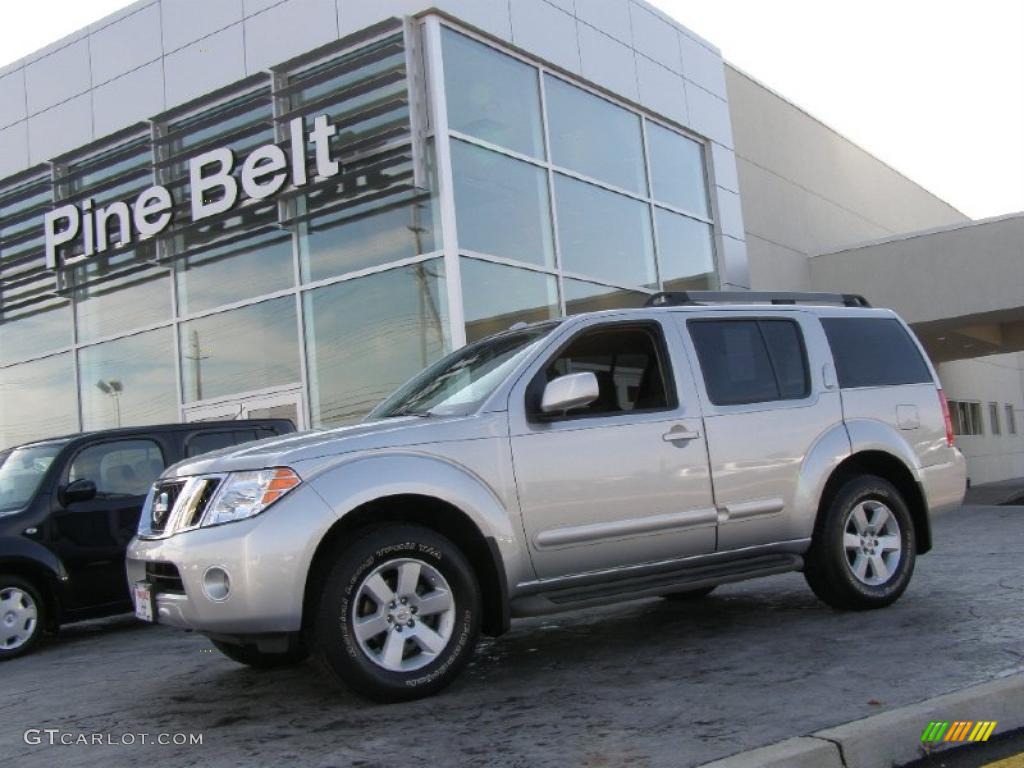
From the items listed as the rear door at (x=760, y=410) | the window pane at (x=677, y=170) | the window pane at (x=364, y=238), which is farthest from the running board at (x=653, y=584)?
the window pane at (x=677, y=170)

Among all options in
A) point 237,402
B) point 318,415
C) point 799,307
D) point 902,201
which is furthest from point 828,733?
point 902,201

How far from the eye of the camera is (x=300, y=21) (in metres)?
13.8

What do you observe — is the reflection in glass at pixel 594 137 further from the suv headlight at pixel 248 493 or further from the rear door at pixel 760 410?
the suv headlight at pixel 248 493

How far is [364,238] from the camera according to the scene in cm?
1336

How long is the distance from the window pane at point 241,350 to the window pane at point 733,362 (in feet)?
28.7

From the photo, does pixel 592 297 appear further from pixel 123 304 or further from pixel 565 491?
pixel 565 491

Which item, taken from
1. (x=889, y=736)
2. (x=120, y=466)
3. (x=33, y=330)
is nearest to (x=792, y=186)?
(x=33, y=330)

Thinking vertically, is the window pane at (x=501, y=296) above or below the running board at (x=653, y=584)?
above

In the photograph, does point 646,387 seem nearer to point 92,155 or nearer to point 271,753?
point 271,753

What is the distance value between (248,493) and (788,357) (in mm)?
3338

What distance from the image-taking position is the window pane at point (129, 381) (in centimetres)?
1522

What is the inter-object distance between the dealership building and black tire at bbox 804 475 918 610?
6.96 meters

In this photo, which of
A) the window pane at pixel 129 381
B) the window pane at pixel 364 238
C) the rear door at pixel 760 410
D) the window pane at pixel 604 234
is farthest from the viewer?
the window pane at pixel 129 381

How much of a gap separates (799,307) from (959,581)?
8.14ft
